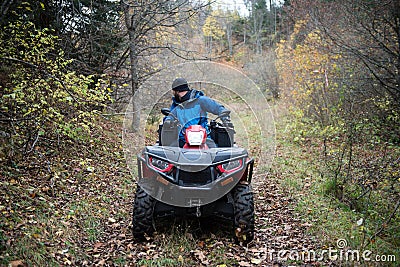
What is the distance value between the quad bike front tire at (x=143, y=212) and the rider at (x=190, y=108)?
0.87 m

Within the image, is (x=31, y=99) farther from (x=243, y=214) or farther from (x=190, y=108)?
(x=243, y=214)

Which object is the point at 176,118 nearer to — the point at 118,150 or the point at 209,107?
the point at 209,107

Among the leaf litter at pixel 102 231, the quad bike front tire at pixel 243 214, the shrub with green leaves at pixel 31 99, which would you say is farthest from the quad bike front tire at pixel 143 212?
the shrub with green leaves at pixel 31 99

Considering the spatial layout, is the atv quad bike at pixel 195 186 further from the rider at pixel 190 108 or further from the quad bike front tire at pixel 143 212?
the rider at pixel 190 108

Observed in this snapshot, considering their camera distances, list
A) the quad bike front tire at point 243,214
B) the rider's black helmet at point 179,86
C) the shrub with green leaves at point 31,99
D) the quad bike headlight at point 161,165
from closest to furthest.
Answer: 1. the quad bike headlight at point 161,165
2. the quad bike front tire at point 243,214
3. the rider's black helmet at point 179,86
4. the shrub with green leaves at point 31,99

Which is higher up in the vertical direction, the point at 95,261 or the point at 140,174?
the point at 140,174

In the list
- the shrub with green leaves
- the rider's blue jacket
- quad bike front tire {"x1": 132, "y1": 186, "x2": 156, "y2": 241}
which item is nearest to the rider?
the rider's blue jacket

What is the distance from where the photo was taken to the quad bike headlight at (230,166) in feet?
14.1

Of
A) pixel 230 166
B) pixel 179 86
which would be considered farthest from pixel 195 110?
pixel 230 166

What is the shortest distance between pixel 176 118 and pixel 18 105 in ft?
9.84

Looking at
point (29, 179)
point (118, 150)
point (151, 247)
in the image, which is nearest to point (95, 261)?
point (151, 247)

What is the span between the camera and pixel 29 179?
546cm

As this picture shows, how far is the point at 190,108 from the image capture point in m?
5.11

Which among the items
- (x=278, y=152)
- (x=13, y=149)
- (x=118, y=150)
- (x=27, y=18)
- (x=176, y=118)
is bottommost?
(x=278, y=152)
